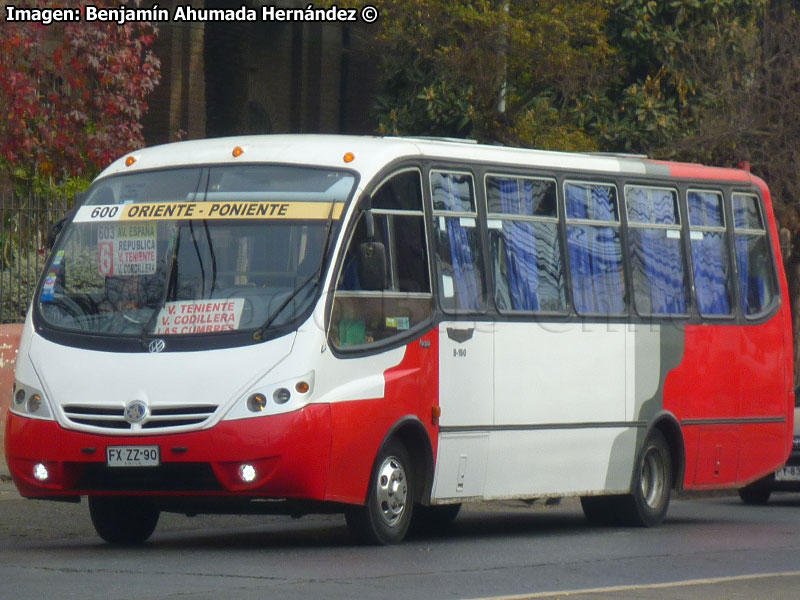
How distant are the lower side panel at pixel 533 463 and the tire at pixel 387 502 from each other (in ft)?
0.99

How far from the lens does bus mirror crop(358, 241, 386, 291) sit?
11.4 meters

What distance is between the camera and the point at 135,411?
1095 centimetres

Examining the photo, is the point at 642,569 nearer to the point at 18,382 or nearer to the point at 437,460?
the point at 437,460

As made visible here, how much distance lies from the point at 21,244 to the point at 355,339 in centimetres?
704

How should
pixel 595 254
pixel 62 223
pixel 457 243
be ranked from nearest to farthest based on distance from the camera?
pixel 62 223, pixel 457 243, pixel 595 254

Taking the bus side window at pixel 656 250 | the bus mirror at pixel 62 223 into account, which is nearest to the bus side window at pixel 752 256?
the bus side window at pixel 656 250

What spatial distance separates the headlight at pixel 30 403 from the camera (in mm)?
11211

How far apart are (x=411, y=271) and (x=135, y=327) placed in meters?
1.94

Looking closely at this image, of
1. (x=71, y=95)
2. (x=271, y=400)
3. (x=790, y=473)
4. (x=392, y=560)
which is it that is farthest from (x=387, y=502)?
→ (x=71, y=95)

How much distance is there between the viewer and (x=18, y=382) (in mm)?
11469

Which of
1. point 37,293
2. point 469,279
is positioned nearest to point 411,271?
point 469,279

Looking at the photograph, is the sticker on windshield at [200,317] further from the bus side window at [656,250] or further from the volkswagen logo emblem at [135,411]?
the bus side window at [656,250]

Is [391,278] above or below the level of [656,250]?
below

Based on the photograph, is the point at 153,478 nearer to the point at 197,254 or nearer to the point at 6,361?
the point at 197,254
